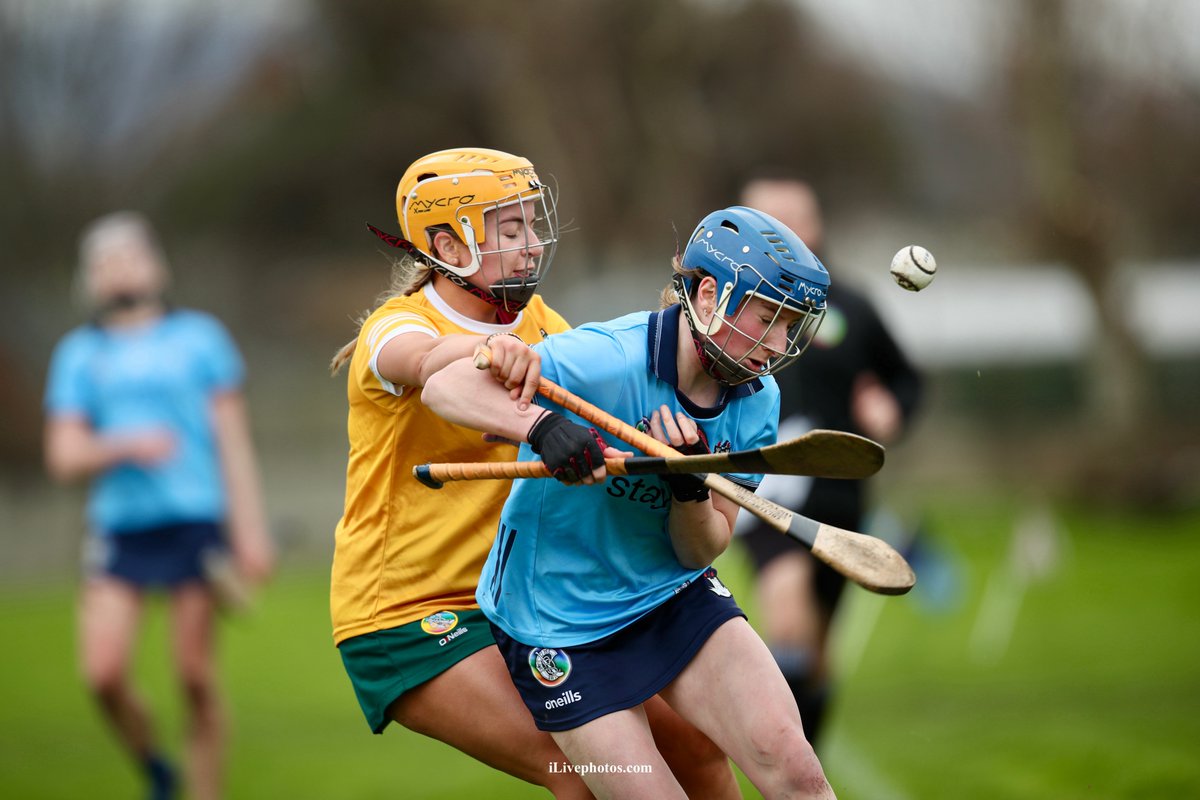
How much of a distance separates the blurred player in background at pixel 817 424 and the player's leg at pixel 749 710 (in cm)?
249

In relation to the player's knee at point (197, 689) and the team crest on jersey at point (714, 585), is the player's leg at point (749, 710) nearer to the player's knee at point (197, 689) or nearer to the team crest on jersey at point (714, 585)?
the team crest on jersey at point (714, 585)

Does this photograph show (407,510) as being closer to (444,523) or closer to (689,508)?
(444,523)

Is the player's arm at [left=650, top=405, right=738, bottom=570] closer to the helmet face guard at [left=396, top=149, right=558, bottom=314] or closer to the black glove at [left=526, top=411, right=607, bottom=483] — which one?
the black glove at [left=526, top=411, right=607, bottom=483]

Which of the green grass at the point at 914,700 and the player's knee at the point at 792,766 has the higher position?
the player's knee at the point at 792,766

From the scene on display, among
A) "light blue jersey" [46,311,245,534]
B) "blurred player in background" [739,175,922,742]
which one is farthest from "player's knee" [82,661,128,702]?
"blurred player in background" [739,175,922,742]

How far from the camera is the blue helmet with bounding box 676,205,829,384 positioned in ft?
11.0

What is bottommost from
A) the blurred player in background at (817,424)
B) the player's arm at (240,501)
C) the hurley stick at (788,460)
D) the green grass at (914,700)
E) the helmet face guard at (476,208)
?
the green grass at (914,700)

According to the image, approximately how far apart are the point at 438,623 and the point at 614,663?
0.52 meters

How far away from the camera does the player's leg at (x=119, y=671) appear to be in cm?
628

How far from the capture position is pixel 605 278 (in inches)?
902

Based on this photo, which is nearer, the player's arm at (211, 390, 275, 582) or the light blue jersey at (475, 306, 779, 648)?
the light blue jersey at (475, 306, 779, 648)

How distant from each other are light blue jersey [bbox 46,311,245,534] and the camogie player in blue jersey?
358 centimetres

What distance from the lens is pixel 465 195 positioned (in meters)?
3.73

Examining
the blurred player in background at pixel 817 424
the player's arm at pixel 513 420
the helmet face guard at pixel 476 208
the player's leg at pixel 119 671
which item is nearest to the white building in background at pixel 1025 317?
the blurred player in background at pixel 817 424
